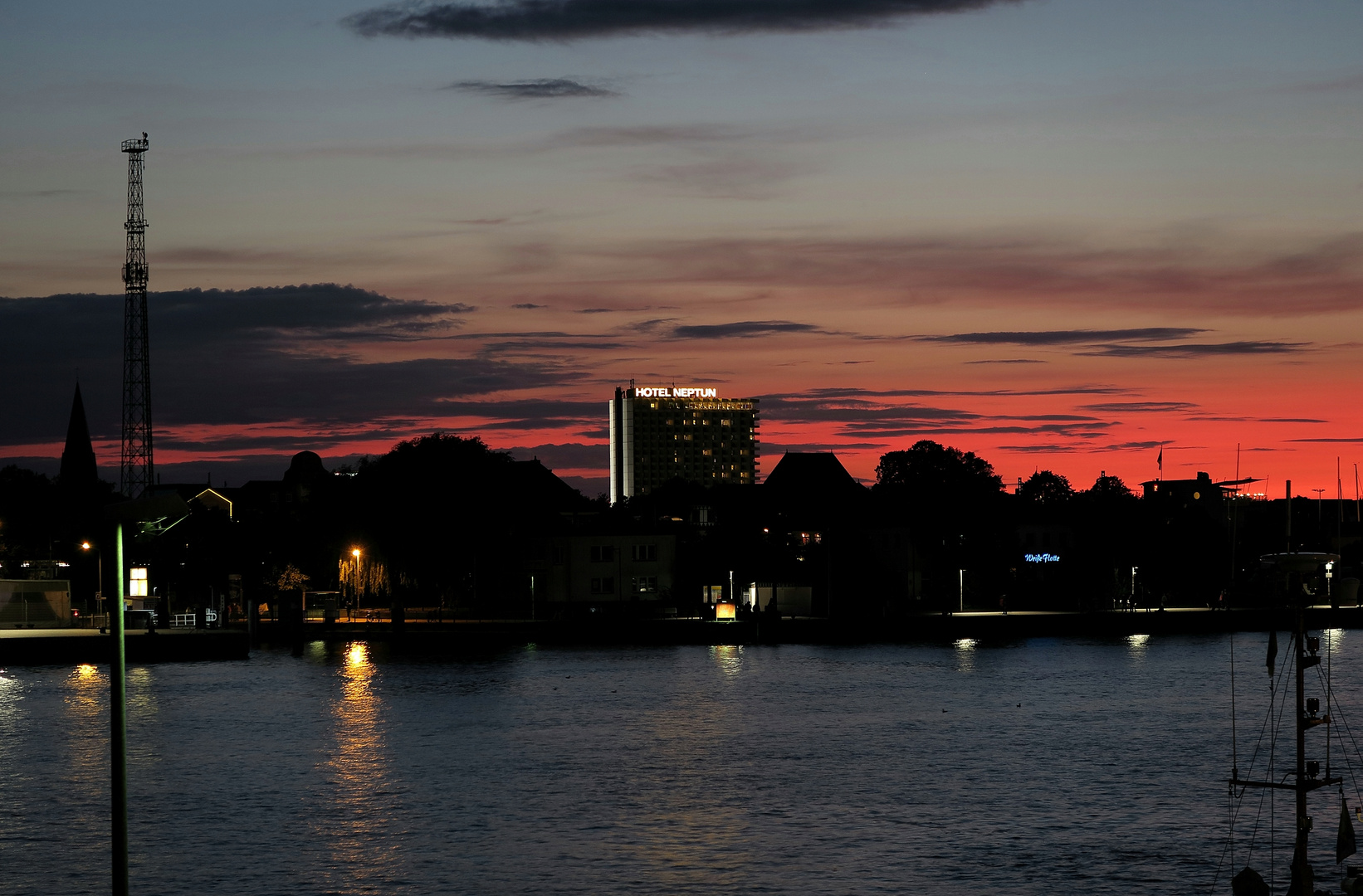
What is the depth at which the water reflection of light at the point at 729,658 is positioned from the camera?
Result: 3900 inches

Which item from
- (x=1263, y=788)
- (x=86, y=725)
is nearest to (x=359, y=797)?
(x=86, y=725)

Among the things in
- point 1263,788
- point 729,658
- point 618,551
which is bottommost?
point 729,658

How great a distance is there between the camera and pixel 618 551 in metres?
146

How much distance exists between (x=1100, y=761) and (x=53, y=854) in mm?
34018

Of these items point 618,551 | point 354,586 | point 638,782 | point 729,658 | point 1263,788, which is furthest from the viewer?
point 618,551

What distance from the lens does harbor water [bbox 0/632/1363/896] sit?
37188 mm

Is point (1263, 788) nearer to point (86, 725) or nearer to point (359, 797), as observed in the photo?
point (359, 797)

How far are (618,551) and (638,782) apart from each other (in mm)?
93979

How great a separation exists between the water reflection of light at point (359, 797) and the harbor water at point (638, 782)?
0.16 metres

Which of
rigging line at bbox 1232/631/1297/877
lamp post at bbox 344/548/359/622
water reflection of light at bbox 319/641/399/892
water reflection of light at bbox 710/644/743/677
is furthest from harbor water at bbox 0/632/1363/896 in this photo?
lamp post at bbox 344/548/359/622

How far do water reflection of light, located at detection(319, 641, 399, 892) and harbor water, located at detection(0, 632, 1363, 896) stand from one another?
0.16 meters

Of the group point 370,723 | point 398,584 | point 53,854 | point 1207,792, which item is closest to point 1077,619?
point 398,584

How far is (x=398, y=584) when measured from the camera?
428 ft

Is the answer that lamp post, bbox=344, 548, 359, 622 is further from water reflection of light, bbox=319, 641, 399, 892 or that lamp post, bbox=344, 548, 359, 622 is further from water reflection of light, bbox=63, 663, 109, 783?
water reflection of light, bbox=319, 641, 399, 892
